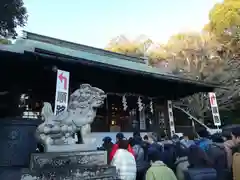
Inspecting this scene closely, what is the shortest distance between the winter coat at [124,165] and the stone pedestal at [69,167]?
0.25 m

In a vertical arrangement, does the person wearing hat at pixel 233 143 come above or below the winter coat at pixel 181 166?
above

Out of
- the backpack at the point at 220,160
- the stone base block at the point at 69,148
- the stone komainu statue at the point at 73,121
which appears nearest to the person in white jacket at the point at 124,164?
the stone base block at the point at 69,148

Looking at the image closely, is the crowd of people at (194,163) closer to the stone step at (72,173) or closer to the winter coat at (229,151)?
the winter coat at (229,151)

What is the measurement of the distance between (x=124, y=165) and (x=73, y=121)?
105 centimetres

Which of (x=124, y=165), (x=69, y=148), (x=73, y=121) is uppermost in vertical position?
(x=73, y=121)

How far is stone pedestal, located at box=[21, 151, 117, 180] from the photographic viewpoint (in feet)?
10.3

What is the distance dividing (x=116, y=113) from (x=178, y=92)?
11.5 ft

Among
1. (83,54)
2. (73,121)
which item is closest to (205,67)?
(83,54)

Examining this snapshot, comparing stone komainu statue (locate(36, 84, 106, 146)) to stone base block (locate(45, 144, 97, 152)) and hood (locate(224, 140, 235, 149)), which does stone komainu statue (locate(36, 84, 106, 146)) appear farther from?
hood (locate(224, 140, 235, 149))

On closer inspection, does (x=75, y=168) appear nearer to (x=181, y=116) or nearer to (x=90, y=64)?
(x=90, y=64)

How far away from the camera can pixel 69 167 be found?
3.34 m

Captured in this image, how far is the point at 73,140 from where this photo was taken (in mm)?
3861

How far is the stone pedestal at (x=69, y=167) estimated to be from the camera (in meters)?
3.13

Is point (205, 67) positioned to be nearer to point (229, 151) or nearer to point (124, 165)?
point (229, 151)
